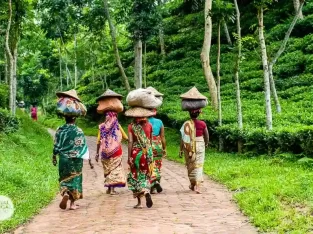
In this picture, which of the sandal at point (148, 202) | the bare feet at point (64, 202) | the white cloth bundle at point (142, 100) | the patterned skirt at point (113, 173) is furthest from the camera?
the patterned skirt at point (113, 173)

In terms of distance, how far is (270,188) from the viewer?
26.3ft

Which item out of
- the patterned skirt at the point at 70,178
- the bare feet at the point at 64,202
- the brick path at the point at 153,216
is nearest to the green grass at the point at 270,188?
the brick path at the point at 153,216

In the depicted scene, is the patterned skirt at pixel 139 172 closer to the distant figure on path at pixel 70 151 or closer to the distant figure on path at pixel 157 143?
the distant figure on path at pixel 70 151

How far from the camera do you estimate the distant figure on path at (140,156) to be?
7.65m

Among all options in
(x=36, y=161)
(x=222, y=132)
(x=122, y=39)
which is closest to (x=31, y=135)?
(x=36, y=161)

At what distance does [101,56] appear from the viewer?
118ft

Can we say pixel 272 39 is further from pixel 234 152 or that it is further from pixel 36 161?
pixel 36 161

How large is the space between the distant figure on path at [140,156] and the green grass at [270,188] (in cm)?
151

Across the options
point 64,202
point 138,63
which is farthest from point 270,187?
point 138,63

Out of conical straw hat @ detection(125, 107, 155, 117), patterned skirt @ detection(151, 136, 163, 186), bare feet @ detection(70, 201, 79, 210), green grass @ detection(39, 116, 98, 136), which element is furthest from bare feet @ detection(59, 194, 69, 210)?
green grass @ detection(39, 116, 98, 136)

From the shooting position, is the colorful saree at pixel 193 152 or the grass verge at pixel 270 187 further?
the colorful saree at pixel 193 152

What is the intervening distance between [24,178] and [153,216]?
408cm

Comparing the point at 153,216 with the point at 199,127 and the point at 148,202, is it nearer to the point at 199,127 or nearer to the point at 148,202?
the point at 148,202

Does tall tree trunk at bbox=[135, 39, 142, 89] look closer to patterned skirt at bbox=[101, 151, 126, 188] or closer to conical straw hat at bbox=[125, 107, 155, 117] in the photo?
patterned skirt at bbox=[101, 151, 126, 188]
